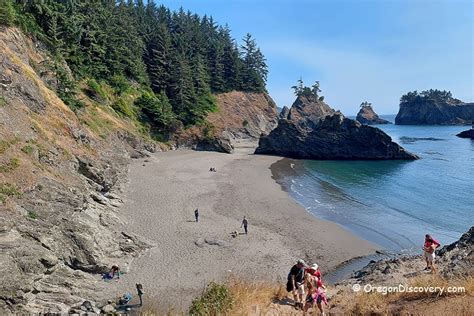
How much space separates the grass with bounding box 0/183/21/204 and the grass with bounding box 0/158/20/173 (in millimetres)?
1287

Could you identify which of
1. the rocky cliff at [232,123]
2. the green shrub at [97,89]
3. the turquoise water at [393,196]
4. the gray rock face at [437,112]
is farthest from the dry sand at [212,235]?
the gray rock face at [437,112]

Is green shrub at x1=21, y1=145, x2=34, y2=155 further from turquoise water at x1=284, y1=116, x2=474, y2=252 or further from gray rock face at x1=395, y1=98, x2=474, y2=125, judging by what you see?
gray rock face at x1=395, y1=98, x2=474, y2=125

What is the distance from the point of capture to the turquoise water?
32.2 m

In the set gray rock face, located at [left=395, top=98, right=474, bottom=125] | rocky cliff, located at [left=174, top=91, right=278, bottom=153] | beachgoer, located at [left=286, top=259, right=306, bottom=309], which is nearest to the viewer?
beachgoer, located at [left=286, top=259, right=306, bottom=309]

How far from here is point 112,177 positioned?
112ft

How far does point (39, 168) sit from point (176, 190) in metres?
17.6

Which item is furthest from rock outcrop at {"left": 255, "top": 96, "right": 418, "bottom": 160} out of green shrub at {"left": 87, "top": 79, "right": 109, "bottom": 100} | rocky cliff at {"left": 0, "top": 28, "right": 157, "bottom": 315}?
rocky cliff at {"left": 0, "top": 28, "right": 157, "bottom": 315}

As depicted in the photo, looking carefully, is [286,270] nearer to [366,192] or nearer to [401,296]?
[401,296]

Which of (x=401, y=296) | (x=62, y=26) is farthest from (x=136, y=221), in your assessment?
(x=62, y=26)

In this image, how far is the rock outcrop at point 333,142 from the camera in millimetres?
73300

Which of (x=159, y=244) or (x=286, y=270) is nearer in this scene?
(x=286, y=270)

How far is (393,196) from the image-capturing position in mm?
44469

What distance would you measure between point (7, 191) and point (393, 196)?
41479 millimetres

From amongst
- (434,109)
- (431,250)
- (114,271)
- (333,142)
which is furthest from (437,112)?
(114,271)
